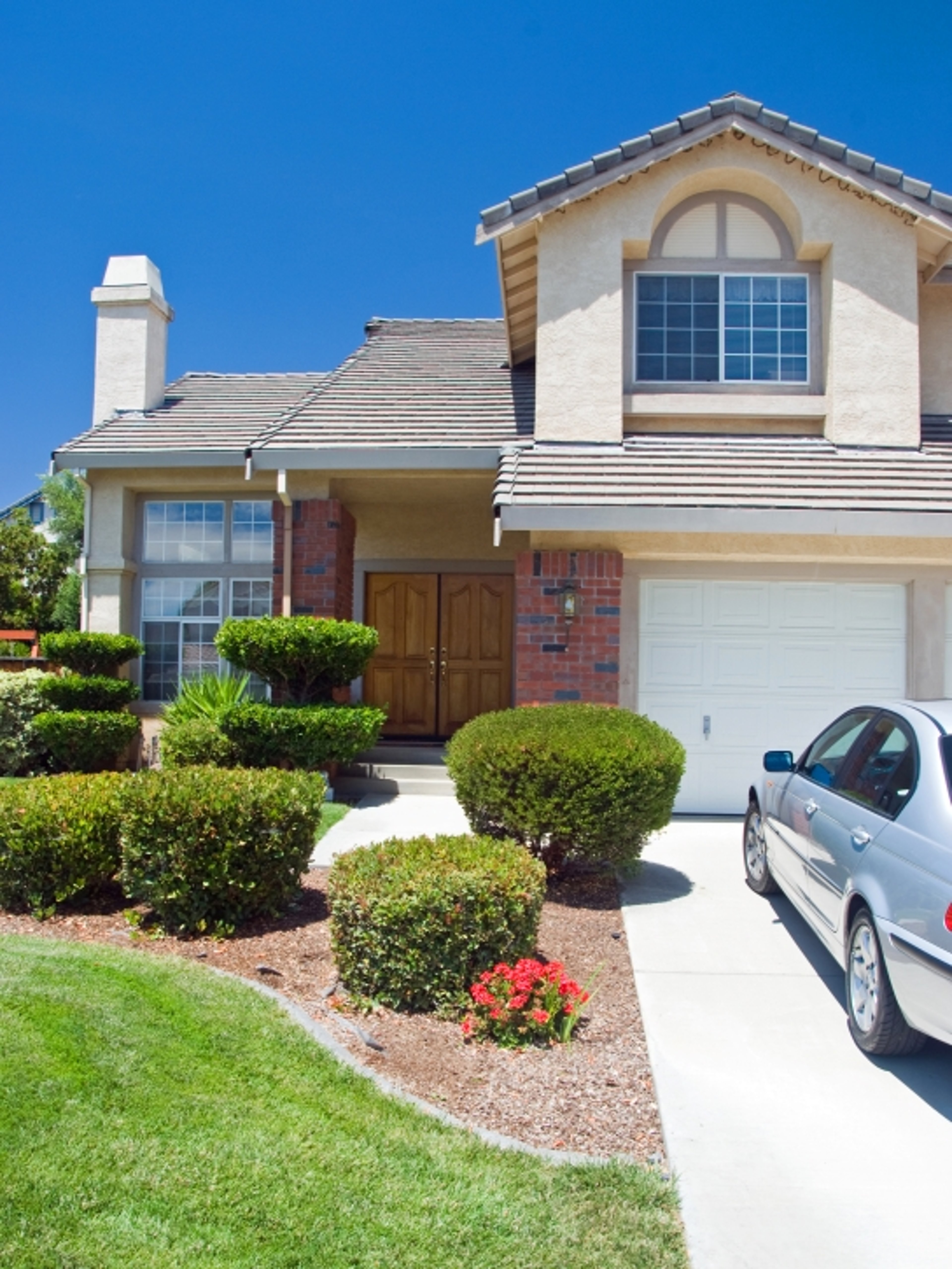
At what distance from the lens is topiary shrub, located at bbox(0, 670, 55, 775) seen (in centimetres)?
1120

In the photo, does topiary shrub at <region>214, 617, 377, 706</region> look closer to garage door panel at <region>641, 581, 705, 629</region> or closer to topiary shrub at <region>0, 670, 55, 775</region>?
topiary shrub at <region>0, 670, 55, 775</region>

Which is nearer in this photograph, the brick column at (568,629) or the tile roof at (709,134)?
the brick column at (568,629)


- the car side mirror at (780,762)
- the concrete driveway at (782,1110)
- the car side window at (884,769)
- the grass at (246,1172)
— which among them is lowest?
the concrete driveway at (782,1110)

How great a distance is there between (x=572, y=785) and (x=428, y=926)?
2.08 metres

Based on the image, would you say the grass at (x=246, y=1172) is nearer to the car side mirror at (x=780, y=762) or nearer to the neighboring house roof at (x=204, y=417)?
the car side mirror at (x=780, y=762)

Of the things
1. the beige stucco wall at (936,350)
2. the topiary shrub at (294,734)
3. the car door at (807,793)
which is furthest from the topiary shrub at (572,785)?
the beige stucco wall at (936,350)

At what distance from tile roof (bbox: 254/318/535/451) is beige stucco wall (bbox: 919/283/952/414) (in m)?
4.44

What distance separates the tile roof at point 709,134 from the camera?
990 cm

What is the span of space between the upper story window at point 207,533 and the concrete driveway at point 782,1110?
24.3 feet

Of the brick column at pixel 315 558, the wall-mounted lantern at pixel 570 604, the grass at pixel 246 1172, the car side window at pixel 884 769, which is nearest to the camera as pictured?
the grass at pixel 246 1172

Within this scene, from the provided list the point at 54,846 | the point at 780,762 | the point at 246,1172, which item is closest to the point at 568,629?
the point at 780,762

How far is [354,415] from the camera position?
1161 centimetres

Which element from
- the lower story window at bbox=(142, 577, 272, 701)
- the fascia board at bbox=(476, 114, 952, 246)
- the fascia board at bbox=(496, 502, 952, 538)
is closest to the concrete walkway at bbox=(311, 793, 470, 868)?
the fascia board at bbox=(496, 502, 952, 538)

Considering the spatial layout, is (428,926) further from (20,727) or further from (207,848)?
(20,727)
